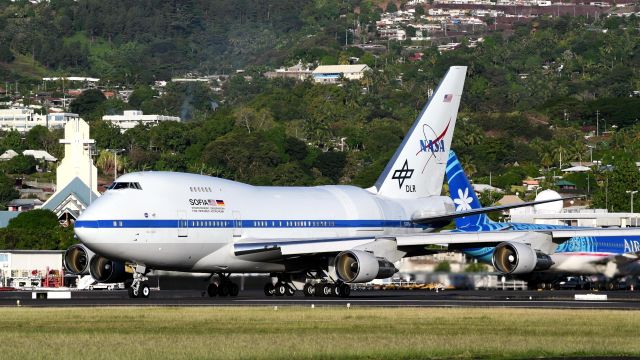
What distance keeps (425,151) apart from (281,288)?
35.6 ft

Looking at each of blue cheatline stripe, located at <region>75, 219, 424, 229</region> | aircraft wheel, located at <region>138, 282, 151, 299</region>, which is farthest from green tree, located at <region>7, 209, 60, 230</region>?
aircraft wheel, located at <region>138, 282, 151, 299</region>

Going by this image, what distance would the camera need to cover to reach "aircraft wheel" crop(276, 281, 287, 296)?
7294 centimetres

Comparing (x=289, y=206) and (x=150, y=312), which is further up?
(x=289, y=206)

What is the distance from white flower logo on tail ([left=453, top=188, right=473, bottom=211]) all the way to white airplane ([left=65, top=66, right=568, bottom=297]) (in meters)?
18.7

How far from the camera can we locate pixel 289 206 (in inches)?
2835

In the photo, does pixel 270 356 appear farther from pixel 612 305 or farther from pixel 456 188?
pixel 456 188

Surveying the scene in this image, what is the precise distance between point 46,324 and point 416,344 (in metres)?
13.4

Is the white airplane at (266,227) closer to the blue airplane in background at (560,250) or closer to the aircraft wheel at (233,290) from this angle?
the aircraft wheel at (233,290)

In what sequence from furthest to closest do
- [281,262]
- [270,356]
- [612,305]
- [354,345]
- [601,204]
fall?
[601,204] < [281,262] < [612,305] < [354,345] < [270,356]

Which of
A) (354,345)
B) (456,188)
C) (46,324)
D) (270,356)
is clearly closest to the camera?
(270,356)

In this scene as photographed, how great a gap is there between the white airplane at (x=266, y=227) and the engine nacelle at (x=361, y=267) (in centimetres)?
4

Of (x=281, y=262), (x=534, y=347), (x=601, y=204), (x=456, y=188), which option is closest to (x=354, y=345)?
(x=534, y=347)

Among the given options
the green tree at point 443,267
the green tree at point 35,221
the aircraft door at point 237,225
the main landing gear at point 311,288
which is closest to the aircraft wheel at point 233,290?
the main landing gear at point 311,288

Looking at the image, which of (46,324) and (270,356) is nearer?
(270,356)
